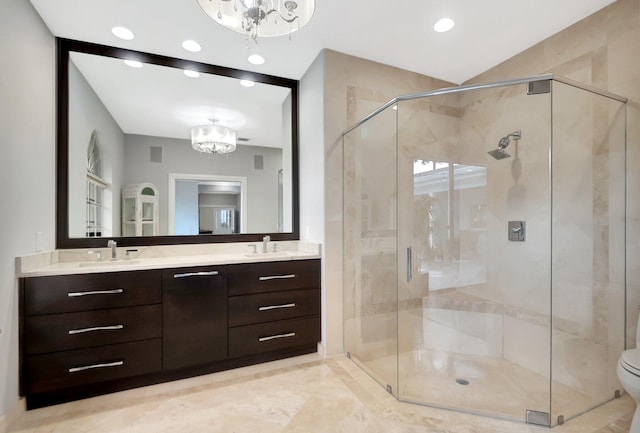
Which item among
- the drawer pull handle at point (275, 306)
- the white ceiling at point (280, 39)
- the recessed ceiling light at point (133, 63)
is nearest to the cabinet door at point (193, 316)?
the drawer pull handle at point (275, 306)

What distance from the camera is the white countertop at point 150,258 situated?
1.86m

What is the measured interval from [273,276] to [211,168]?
1.16 meters

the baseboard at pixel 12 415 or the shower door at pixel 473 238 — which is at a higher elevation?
the shower door at pixel 473 238

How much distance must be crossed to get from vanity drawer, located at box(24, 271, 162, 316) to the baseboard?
531 millimetres

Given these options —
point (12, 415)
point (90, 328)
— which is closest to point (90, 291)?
point (90, 328)

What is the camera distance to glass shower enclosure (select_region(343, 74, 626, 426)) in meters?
1.95

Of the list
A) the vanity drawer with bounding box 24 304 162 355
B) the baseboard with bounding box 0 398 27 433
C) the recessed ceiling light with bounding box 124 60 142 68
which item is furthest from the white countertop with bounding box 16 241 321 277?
the recessed ceiling light with bounding box 124 60 142 68

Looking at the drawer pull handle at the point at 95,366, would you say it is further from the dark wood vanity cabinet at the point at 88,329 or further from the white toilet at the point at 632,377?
the white toilet at the point at 632,377

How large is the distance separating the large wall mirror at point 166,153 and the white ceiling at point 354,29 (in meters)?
0.19

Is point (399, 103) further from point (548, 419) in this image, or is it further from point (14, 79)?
point (14, 79)

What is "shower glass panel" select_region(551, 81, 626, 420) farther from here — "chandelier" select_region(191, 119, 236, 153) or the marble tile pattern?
"chandelier" select_region(191, 119, 236, 153)

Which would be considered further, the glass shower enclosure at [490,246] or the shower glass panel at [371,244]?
the shower glass panel at [371,244]

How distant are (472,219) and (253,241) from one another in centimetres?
200

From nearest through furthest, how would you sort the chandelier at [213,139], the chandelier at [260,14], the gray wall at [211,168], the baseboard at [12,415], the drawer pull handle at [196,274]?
the chandelier at [260,14], the baseboard at [12,415], the drawer pull handle at [196,274], the gray wall at [211,168], the chandelier at [213,139]
